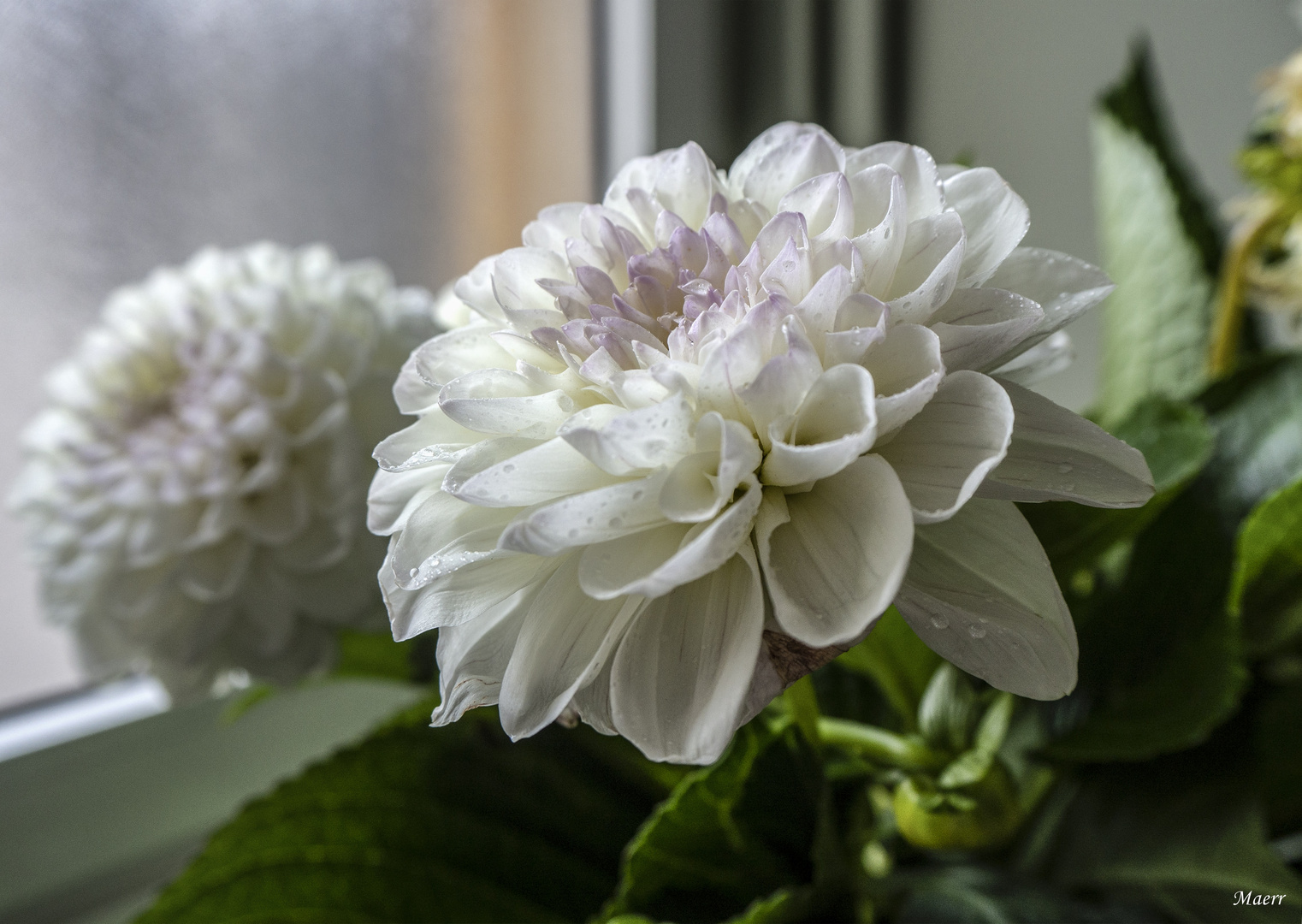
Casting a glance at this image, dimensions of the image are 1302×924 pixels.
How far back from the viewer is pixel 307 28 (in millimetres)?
488

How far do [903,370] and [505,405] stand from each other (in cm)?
6

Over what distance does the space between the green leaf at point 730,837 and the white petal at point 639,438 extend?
0.09 metres

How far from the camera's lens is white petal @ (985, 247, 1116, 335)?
0.16m

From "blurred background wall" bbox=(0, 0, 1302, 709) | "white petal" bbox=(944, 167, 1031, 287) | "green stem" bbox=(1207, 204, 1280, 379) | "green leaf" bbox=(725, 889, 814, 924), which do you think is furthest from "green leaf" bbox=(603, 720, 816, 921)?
"blurred background wall" bbox=(0, 0, 1302, 709)

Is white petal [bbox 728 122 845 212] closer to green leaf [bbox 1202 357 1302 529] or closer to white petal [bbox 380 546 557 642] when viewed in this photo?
white petal [bbox 380 546 557 642]

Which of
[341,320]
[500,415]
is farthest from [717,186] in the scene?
[341,320]

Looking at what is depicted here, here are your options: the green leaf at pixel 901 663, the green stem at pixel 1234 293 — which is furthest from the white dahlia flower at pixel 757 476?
the green stem at pixel 1234 293

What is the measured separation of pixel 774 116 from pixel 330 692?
17.4 inches

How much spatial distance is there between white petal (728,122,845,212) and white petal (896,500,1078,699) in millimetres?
72

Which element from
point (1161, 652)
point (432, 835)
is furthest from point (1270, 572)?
point (432, 835)

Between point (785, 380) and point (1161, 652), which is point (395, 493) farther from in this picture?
point (1161, 652)

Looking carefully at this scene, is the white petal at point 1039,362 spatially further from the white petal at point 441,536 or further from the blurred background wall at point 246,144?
the blurred background wall at point 246,144

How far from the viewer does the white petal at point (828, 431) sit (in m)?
0.13

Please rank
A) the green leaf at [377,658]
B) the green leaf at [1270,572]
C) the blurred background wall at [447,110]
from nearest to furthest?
1. the green leaf at [1270,572]
2. the green leaf at [377,658]
3. the blurred background wall at [447,110]
